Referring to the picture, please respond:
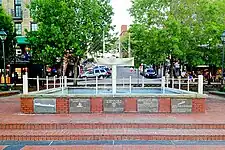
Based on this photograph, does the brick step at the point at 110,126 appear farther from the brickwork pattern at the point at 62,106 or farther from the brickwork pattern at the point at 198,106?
the brickwork pattern at the point at 198,106

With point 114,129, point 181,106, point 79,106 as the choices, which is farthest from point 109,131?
point 181,106

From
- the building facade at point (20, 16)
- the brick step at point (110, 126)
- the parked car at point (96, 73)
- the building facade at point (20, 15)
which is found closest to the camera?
the brick step at point (110, 126)

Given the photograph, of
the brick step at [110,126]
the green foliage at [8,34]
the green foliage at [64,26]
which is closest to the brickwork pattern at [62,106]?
the brick step at [110,126]

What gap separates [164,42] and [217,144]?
1604 centimetres

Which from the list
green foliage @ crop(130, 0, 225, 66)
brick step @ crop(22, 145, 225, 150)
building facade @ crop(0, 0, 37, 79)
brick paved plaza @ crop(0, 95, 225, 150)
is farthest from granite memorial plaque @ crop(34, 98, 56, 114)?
building facade @ crop(0, 0, 37, 79)

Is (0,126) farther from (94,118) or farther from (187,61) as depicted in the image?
(187,61)

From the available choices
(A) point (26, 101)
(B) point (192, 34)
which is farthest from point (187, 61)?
(A) point (26, 101)

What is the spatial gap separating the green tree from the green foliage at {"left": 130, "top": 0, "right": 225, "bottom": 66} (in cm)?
348

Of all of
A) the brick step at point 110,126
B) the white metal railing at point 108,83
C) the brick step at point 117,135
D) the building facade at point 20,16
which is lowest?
the brick step at point 117,135

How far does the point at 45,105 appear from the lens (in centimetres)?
1181

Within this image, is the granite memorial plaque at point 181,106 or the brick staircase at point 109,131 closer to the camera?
the brick staircase at point 109,131

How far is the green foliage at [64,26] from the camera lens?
26375 millimetres

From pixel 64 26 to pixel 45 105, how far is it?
15826 millimetres

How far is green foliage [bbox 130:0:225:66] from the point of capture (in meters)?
24.0
